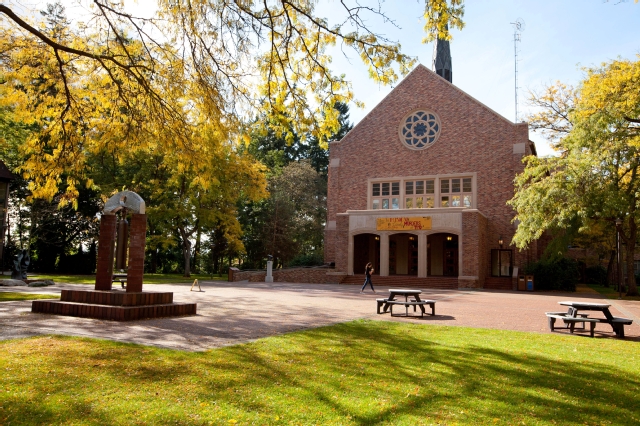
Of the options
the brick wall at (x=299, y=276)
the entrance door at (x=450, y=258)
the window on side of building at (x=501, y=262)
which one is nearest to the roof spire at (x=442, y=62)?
the entrance door at (x=450, y=258)

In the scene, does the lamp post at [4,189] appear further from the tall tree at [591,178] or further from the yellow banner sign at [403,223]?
the tall tree at [591,178]

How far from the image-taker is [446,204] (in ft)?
112

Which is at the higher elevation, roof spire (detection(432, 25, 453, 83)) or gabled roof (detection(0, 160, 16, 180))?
roof spire (detection(432, 25, 453, 83))

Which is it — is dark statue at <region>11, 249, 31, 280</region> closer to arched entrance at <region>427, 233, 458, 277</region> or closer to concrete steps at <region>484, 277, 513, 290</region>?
arched entrance at <region>427, 233, 458, 277</region>

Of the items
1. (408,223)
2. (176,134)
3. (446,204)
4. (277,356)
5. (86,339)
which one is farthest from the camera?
(446,204)

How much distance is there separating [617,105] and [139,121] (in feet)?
57.6

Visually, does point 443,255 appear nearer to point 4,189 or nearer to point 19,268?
point 19,268

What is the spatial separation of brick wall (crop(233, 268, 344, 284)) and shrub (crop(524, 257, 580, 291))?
39.9 feet

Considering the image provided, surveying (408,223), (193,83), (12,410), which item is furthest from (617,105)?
(12,410)

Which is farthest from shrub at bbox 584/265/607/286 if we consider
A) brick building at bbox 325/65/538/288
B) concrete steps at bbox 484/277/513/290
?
concrete steps at bbox 484/277/513/290

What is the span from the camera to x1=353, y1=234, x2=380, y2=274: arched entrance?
3556 cm

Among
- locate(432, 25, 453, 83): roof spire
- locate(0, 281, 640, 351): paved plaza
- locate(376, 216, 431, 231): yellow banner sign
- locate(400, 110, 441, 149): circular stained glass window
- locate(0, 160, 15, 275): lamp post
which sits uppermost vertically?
locate(432, 25, 453, 83): roof spire

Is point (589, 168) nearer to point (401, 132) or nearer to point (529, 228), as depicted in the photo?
point (529, 228)

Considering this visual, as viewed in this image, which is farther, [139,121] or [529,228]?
[529,228]
